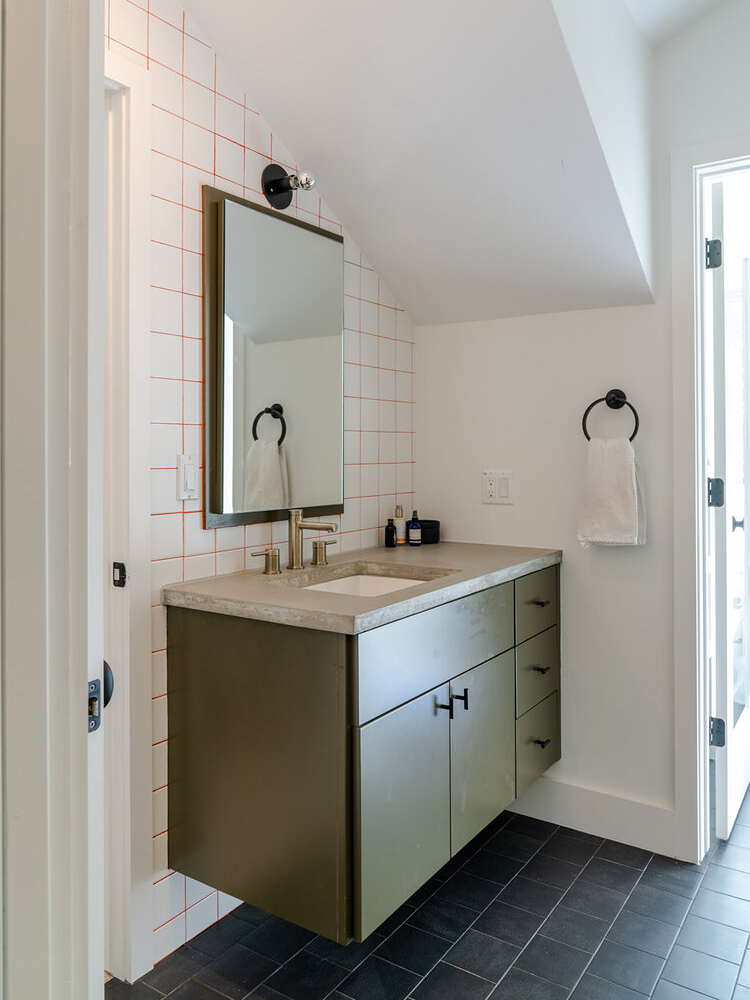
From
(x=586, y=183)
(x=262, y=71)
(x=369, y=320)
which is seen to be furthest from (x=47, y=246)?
(x=369, y=320)

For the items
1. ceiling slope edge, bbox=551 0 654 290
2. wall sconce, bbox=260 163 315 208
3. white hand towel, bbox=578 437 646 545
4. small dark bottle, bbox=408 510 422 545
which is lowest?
small dark bottle, bbox=408 510 422 545

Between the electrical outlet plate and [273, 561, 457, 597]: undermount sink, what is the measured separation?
594mm

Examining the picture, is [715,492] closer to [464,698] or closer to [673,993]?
[464,698]

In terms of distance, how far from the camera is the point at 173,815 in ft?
6.14

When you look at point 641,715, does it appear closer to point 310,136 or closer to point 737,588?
point 737,588

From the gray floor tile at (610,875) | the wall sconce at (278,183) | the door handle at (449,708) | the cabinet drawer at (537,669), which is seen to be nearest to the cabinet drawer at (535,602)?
the cabinet drawer at (537,669)

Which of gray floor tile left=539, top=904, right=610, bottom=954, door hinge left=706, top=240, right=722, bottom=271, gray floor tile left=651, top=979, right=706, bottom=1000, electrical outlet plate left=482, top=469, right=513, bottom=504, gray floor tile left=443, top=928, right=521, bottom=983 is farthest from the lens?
electrical outlet plate left=482, top=469, right=513, bottom=504

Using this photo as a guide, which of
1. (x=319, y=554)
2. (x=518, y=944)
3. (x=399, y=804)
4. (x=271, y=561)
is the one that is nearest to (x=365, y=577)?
(x=319, y=554)

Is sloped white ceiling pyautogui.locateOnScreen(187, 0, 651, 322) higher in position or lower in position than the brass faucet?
higher

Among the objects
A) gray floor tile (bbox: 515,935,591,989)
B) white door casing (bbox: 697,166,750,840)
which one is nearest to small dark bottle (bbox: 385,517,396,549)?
white door casing (bbox: 697,166,750,840)

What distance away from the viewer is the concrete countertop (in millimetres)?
1596

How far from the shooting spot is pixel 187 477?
1.90 m

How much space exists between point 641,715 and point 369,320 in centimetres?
160

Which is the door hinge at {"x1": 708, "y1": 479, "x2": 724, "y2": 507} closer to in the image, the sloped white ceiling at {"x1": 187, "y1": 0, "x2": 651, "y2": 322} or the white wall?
the white wall
